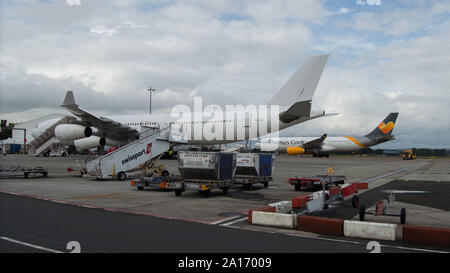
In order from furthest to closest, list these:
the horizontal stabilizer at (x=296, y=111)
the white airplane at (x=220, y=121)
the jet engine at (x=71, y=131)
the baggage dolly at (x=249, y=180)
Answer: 1. the jet engine at (x=71, y=131)
2. the white airplane at (x=220, y=121)
3. the horizontal stabilizer at (x=296, y=111)
4. the baggage dolly at (x=249, y=180)

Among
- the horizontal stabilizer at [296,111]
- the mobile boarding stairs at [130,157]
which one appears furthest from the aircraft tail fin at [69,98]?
the horizontal stabilizer at [296,111]

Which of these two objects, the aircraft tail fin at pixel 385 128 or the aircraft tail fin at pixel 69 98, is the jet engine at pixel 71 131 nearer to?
the aircraft tail fin at pixel 69 98

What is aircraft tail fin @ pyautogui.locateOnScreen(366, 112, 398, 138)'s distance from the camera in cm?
6131

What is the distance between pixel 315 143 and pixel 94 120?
4181cm

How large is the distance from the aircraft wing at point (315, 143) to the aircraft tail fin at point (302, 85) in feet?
111

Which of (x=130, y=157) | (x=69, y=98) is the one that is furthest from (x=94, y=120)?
(x=130, y=157)

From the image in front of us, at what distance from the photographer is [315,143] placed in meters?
63.3

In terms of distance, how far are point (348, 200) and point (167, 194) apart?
719 centimetres

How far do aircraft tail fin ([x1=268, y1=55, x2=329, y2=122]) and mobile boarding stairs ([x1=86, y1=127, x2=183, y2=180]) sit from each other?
9762mm

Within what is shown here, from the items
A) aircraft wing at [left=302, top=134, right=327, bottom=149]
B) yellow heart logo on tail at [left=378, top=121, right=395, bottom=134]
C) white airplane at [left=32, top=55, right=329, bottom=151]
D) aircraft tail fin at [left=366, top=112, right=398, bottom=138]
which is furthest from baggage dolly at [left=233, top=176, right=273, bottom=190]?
yellow heart logo on tail at [left=378, top=121, right=395, bottom=134]

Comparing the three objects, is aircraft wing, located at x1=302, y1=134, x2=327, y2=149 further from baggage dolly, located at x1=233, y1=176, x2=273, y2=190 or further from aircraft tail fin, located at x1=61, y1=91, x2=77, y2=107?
baggage dolly, located at x1=233, y1=176, x2=273, y2=190

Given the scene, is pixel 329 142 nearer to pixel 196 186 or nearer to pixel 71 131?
pixel 71 131

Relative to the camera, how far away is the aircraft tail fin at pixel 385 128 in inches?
2414
